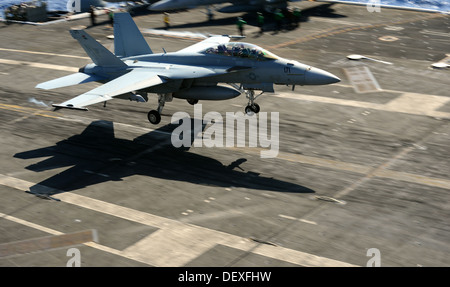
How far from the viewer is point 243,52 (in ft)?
90.6

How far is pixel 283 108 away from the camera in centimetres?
3192

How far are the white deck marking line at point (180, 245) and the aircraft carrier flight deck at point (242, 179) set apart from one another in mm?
62

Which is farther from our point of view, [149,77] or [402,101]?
[402,101]

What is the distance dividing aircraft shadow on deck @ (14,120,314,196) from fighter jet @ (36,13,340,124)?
226 centimetres

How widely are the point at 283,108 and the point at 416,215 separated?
12439 millimetres

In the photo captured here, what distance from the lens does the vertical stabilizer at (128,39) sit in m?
30.7

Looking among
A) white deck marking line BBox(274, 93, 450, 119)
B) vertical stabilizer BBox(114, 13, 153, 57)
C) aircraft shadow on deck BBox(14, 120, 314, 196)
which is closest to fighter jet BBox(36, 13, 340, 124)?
vertical stabilizer BBox(114, 13, 153, 57)

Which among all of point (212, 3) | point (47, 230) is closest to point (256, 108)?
point (47, 230)

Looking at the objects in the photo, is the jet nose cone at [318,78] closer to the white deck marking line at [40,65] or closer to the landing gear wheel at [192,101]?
the landing gear wheel at [192,101]

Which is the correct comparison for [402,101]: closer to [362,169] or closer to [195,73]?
[362,169]

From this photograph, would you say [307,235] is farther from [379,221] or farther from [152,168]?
[152,168]

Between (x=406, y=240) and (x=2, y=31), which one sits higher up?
(x=2, y=31)

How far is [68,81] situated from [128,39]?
13.3ft
